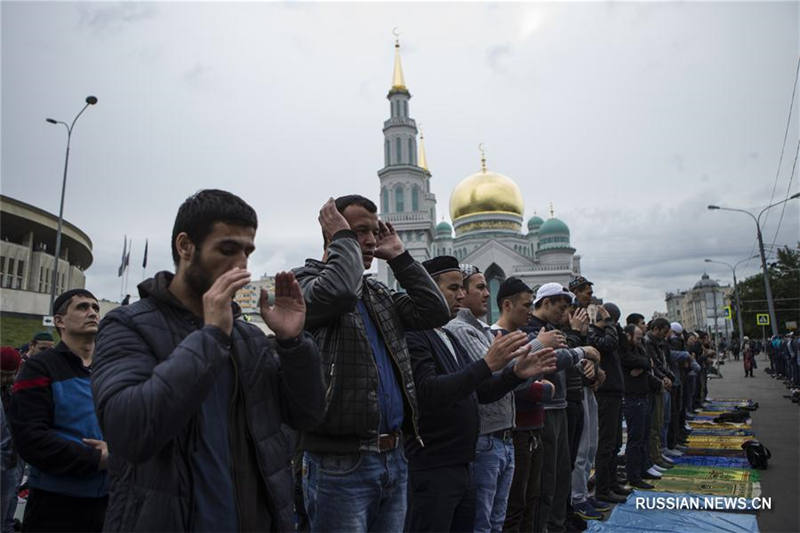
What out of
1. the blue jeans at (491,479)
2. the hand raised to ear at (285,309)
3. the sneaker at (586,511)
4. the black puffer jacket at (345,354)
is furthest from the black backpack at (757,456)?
the hand raised to ear at (285,309)

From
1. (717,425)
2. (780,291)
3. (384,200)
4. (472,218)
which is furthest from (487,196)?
(717,425)

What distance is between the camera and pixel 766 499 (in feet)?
18.5

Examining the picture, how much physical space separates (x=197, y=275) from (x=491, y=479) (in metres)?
2.51

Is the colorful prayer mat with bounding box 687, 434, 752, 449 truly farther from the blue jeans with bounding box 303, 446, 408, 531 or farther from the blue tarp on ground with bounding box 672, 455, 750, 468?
the blue jeans with bounding box 303, 446, 408, 531

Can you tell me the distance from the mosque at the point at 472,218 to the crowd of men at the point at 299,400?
42458 mm

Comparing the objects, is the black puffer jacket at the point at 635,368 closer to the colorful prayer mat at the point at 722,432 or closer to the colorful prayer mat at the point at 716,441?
the colorful prayer mat at the point at 716,441

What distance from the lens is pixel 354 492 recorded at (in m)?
2.29

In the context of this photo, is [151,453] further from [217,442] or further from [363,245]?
[363,245]

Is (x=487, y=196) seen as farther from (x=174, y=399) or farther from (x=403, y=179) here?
(x=174, y=399)

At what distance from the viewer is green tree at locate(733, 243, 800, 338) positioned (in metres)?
39.7

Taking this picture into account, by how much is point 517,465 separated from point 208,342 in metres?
3.22

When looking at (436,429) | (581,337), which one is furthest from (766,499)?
(436,429)

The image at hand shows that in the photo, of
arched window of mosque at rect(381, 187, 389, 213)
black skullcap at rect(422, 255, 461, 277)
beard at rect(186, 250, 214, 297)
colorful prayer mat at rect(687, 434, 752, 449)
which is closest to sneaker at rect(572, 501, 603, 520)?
black skullcap at rect(422, 255, 461, 277)

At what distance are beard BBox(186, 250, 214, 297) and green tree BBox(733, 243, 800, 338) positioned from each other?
1575 inches
